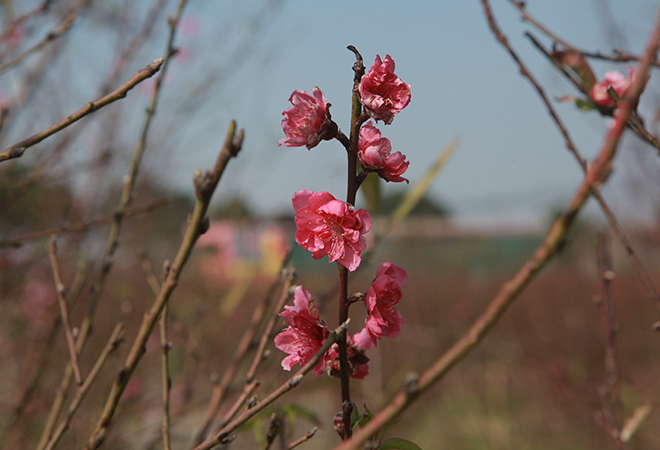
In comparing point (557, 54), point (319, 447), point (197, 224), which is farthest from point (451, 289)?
point (197, 224)

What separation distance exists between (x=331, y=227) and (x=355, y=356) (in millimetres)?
199

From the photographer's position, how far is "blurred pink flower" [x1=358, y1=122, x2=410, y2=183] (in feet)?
2.25

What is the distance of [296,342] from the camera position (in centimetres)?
71

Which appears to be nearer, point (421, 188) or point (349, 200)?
point (349, 200)

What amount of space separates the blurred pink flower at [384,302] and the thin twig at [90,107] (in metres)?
0.40

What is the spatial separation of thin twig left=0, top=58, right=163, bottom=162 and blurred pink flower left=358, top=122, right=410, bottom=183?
290mm

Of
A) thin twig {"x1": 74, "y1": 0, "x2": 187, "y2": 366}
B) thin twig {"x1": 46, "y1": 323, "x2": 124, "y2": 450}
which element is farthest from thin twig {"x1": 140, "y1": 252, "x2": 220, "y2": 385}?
thin twig {"x1": 46, "y1": 323, "x2": 124, "y2": 450}

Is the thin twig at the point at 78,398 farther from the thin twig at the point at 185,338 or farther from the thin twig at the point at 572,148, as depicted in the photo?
the thin twig at the point at 572,148

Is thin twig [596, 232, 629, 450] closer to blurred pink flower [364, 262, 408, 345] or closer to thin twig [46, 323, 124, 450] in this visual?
blurred pink flower [364, 262, 408, 345]

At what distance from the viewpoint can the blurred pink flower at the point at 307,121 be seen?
0.71 meters

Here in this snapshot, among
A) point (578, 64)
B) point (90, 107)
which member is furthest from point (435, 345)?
point (90, 107)

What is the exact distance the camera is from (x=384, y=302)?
0.70 meters

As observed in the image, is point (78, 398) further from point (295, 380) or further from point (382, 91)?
point (382, 91)

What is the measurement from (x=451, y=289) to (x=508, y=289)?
9470 mm
